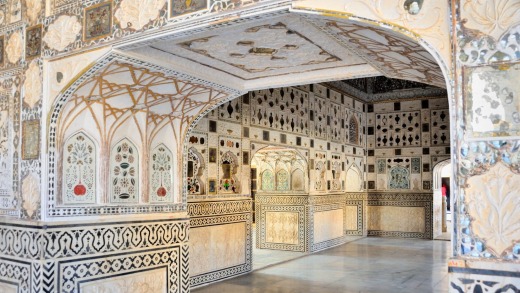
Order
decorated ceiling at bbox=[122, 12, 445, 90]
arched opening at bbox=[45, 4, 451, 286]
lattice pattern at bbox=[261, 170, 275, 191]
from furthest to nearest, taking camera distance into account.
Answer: lattice pattern at bbox=[261, 170, 275, 191] < arched opening at bbox=[45, 4, 451, 286] < decorated ceiling at bbox=[122, 12, 445, 90]

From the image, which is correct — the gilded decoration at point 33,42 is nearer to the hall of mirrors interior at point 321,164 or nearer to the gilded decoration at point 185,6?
the gilded decoration at point 185,6

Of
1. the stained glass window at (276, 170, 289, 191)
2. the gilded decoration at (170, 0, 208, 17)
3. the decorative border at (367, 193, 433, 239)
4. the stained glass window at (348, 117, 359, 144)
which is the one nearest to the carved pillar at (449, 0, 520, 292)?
the gilded decoration at (170, 0, 208, 17)

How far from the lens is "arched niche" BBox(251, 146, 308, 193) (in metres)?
11.5

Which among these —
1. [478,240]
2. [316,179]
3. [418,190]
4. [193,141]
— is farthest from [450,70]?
[418,190]

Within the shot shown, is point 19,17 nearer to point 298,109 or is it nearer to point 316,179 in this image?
point 298,109

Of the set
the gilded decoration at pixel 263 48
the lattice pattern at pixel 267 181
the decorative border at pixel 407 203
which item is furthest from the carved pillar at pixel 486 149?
the decorative border at pixel 407 203

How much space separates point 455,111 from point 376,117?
12438 mm

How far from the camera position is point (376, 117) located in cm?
1500

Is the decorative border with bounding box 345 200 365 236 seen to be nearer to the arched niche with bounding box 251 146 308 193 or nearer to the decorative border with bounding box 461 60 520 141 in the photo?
the arched niche with bounding box 251 146 308 193

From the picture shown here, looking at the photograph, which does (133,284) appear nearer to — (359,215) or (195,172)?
(195,172)

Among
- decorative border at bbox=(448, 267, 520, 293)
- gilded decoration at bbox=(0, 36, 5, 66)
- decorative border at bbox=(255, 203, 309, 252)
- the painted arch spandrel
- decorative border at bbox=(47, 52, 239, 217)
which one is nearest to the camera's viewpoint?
decorative border at bbox=(448, 267, 520, 293)

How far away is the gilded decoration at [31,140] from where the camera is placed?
507 centimetres

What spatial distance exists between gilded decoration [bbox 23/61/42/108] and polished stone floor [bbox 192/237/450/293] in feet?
12.5

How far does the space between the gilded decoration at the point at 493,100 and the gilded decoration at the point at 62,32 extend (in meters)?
3.58
